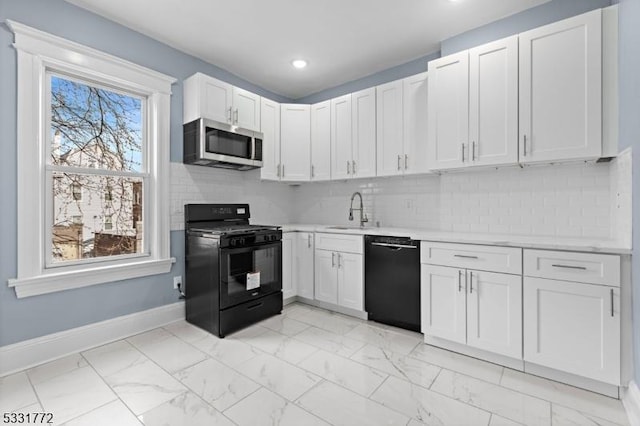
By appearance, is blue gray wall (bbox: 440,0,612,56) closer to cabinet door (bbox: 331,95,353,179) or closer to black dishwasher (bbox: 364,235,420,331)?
cabinet door (bbox: 331,95,353,179)

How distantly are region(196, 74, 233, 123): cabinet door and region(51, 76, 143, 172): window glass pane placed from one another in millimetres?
582

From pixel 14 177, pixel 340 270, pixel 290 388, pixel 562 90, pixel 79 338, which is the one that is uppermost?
pixel 562 90

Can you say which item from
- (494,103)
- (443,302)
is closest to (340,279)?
(443,302)

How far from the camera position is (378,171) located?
3.29 m

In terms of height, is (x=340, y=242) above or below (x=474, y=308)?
above

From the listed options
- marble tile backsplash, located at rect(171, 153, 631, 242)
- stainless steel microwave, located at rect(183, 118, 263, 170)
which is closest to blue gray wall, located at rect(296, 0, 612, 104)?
marble tile backsplash, located at rect(171, 153, 631, 242)

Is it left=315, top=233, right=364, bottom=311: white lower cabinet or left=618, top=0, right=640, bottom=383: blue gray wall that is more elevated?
left=618, top=0, right=640, bottom=383: blue gray wall

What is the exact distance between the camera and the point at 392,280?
9.24 ft

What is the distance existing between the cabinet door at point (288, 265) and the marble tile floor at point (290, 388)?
0.91m

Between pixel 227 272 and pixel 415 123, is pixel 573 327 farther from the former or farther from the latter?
pixel 227 272

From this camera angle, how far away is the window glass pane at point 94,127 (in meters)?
2.40

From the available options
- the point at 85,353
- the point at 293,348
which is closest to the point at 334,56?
the point at 293,348

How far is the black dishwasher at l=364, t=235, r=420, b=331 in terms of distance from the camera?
2670 mm

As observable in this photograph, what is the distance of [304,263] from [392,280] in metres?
1.11
